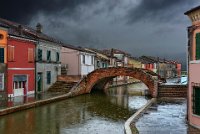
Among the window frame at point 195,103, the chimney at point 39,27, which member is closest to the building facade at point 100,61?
the chimney at point 39,27

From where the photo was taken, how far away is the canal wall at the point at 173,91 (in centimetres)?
3834

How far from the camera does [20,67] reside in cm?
3659

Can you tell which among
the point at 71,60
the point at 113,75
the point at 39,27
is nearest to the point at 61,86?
the point at 113,75

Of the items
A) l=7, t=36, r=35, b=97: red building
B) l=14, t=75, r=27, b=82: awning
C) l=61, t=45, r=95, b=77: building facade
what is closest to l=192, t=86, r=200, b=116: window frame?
l=7, t=36, r=35, b=97: red building

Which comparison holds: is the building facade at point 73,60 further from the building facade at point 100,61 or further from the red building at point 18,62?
the red building at point 18,62

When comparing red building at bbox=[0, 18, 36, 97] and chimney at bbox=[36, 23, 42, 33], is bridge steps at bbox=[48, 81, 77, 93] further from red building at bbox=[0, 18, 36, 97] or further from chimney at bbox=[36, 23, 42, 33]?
chimney at bbox=[36, 23, 42, 33]

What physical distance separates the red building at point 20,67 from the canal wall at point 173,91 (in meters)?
15.4

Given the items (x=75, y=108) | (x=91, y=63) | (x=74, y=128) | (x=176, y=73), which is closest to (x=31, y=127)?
(x=74, y=128)

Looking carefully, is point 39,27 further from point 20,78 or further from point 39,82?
point 20,78

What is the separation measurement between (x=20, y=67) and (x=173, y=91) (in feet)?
58.6

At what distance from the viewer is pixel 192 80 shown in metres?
18.3

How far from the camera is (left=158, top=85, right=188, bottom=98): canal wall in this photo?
3834cm

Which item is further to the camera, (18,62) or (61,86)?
(61,86)

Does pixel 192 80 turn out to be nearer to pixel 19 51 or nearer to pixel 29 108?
pixel 29 108
